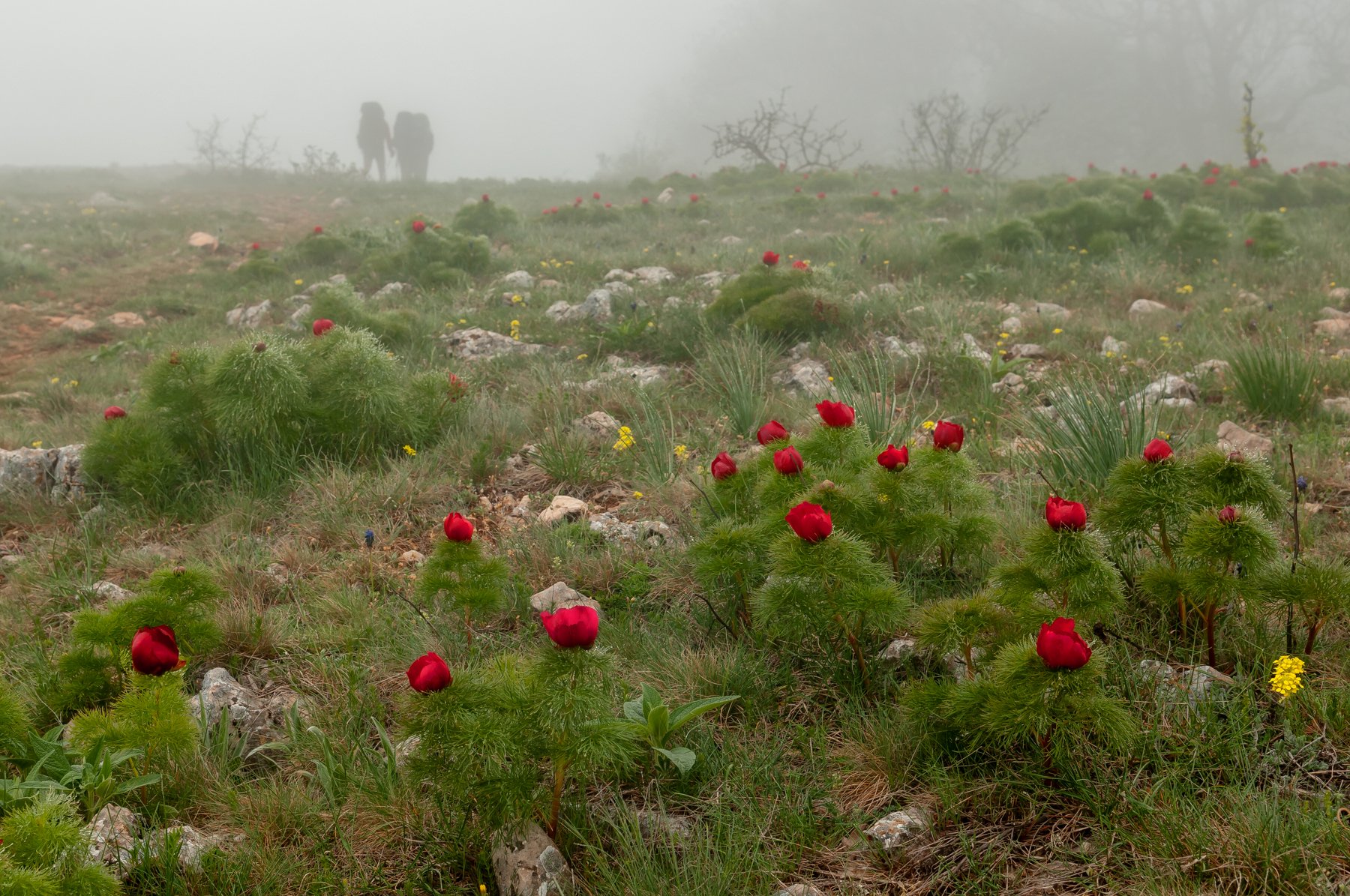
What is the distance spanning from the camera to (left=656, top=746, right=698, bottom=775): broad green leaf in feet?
6.51

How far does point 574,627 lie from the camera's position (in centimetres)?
161

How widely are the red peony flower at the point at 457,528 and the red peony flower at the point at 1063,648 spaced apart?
1442 millimetres

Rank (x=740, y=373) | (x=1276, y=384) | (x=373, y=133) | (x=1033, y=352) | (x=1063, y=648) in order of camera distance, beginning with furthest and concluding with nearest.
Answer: (x=373, y=133)
(x=1033, y=352)
(x=740, y=373)
(x=1276, y=384)
(x=1063, y=648)

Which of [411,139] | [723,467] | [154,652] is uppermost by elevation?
[411,139]

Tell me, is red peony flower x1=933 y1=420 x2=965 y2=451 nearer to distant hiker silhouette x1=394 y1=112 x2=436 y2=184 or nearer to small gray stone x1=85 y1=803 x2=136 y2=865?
small gray stone x1=85 y1=803 x2=136 y2=865

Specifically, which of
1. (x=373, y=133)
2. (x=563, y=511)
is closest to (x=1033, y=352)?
(x=563, y=511)

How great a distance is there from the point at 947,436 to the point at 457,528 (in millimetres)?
1396

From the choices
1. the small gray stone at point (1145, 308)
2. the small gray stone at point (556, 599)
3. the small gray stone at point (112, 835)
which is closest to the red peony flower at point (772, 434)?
the small gray stone at point (556, 599)

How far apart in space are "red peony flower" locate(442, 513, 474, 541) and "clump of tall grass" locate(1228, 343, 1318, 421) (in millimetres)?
4097

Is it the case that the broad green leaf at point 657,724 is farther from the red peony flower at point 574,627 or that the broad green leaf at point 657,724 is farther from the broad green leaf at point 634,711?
the red peony flower at point 574,627

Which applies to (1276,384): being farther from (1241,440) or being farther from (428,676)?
(428,676)

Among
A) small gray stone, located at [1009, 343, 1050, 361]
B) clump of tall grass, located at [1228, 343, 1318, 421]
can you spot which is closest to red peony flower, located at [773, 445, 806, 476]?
clump of tall grass, located at [1228, 343, 1318, 421]

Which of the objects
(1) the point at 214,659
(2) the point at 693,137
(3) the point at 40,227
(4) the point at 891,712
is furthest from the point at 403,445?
(2) the point at 693,137

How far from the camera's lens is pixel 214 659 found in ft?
9.11
